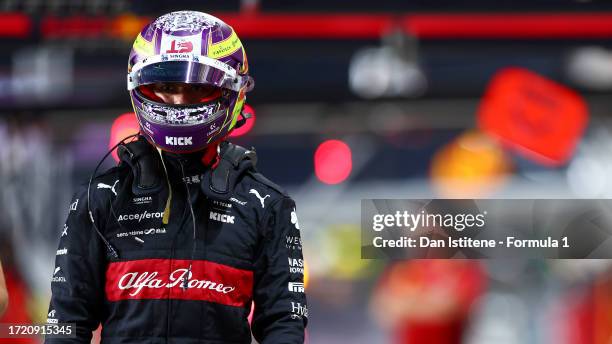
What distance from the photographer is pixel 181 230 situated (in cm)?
231

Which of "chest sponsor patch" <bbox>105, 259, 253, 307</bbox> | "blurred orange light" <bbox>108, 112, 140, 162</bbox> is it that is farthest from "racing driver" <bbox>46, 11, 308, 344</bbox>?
"blurred orange light" <bbox>108, 112, 140, 162</bbox>

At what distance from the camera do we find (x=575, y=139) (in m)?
5.00

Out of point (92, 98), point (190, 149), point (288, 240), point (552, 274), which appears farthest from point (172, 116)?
point (552, 274)

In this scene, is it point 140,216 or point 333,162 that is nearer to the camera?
point 140,216

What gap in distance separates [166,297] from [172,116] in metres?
0.39

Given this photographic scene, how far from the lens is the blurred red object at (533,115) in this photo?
4.84m

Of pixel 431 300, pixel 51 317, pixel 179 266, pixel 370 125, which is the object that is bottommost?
pixel 51 317

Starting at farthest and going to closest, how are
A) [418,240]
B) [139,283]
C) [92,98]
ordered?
[92,98], [418,240], [139,283]

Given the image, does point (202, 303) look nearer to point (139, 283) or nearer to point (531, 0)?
point (139, 283)

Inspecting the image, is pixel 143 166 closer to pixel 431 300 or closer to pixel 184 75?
pixel 184 75

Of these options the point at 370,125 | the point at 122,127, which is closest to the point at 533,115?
the point at 370,125

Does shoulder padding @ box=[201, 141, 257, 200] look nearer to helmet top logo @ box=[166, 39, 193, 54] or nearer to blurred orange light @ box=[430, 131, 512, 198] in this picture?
helmet top logo @ box=[166, 39, 193, 54]

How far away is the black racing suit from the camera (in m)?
2.25

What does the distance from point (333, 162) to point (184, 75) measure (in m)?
2.70
